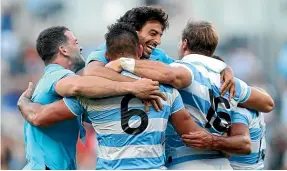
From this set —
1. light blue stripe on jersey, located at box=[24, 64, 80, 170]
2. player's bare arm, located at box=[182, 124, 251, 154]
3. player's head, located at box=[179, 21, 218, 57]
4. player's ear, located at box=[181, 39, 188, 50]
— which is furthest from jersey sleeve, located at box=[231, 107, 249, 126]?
light blue stripe on jersey, located at box=[24, 64, 80, 170]

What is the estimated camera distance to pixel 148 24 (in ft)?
19.0

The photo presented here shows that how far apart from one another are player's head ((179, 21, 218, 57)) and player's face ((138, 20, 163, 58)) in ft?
0.76

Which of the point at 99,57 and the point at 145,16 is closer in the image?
the point at 99,57

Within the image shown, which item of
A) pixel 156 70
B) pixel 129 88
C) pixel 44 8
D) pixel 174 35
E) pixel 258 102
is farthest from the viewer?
pixel 44 8

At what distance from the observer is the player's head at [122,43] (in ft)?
16.4

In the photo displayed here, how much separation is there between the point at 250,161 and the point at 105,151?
146 centimetres

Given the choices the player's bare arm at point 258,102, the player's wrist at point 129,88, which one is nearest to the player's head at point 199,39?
the player's bare arm at point 258,102

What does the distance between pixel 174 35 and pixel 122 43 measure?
276 inches

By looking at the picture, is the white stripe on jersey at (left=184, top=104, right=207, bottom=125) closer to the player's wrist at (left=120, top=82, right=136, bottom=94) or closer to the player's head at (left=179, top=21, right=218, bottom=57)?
the player's head at (left=179, top=21, right=218, bottom=57)

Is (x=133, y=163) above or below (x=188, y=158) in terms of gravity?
above

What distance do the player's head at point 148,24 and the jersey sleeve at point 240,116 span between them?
0.73 metres

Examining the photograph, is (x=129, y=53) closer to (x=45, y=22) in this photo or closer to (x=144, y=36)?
(x=144, y=36)

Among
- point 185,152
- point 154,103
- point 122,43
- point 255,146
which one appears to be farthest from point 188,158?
point 122,43

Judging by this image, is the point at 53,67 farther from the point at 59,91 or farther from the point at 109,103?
the point at 109,103
